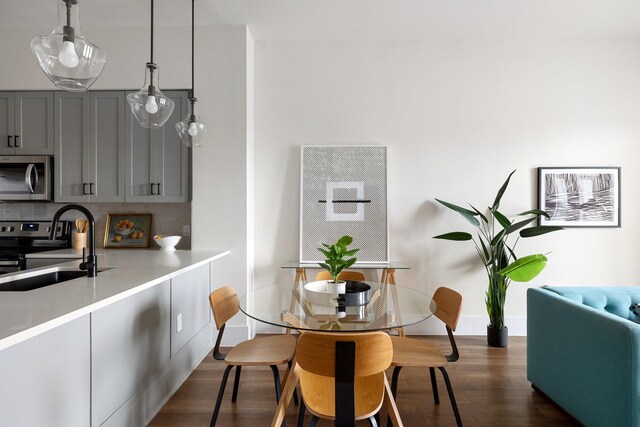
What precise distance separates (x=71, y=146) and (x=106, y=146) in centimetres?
34

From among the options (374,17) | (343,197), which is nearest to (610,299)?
(343,197)

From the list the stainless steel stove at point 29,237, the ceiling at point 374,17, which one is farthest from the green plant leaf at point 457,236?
the stainless steel stove at point 29,237

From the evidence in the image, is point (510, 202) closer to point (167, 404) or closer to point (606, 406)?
point (606, 406)

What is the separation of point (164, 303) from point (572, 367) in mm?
2657

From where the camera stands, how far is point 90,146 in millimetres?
3498

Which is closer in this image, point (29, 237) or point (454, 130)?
point (29, 237)

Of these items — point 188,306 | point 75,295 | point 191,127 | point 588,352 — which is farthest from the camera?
point 188,306

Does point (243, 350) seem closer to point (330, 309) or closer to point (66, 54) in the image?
point (330, 309)

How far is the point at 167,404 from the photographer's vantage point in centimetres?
244

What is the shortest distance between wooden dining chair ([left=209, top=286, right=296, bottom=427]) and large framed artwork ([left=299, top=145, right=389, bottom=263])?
4.91ft

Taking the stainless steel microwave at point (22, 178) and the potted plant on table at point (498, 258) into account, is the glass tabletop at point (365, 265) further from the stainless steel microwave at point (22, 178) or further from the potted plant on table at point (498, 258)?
the stainless steel microwave at point (22, 178)

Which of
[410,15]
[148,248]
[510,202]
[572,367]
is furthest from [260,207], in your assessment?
[572,367]

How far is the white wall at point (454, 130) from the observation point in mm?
3814

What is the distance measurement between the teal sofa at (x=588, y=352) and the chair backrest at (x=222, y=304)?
2067 millimetres
